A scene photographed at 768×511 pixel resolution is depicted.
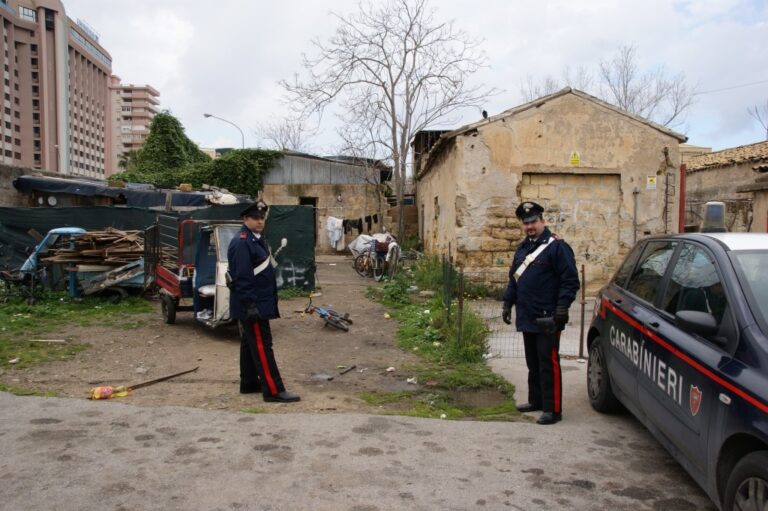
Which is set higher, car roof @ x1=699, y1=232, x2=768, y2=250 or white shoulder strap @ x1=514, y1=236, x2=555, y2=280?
car roof @ x1=699, y1=232, x2=768, y2=250

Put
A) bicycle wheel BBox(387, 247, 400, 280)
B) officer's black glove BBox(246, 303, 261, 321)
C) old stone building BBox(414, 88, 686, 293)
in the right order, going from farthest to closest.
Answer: bicycle wheel BBox(387, 247, 400, 280), old stone building BBox(414, 88, 686, 293), officer's black glove BBox(246, 303, 261, 321)

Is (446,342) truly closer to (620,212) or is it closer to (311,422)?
(311,422)

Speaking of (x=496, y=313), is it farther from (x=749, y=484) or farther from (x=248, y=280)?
(x=749, y=484)

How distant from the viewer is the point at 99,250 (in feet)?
38.8

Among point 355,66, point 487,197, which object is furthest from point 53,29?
point 487,197

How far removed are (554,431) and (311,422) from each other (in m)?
2.00

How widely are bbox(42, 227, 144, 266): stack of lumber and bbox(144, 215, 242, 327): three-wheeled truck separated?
1.56 metres

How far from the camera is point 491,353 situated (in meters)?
7.75

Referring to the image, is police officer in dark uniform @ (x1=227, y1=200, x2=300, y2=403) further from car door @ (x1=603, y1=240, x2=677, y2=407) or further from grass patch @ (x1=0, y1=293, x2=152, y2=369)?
grass patch @ (x1=0, y1=293, x2=152, y2=369)

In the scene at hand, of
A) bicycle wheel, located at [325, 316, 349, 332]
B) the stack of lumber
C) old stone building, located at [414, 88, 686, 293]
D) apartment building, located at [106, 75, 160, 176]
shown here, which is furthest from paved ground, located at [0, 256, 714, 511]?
apartment building, located at [106, 75, 160, 176]

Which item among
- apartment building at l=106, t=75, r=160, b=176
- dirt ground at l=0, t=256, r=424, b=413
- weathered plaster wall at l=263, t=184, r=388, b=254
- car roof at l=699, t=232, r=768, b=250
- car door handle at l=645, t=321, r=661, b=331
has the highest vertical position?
apartment building at l=106, t=75, r=160, b=176

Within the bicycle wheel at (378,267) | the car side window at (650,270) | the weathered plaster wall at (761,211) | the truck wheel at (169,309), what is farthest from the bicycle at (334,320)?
the weathered plaster wall at (761,211)

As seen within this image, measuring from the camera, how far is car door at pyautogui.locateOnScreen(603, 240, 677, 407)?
4.34 m

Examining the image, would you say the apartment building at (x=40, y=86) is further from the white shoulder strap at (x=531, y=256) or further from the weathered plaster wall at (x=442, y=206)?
the white shoulder strap at (x=531, y=256)
